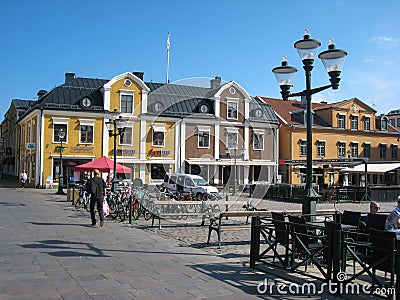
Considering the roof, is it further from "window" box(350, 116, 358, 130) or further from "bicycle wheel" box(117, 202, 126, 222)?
"window" box(350, 116, 358, 130)

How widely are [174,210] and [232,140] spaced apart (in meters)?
15.1

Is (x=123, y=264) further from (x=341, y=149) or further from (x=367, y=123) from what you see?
(x=367, y=123)

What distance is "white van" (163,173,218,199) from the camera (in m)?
26.4

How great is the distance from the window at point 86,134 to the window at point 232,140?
570 inches

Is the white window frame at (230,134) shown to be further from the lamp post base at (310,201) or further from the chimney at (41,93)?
the chimney at (41,93)

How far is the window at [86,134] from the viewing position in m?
39.0

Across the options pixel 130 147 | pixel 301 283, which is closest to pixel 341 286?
pixel 301 283

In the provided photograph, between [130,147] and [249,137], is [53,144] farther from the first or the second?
[249,137]

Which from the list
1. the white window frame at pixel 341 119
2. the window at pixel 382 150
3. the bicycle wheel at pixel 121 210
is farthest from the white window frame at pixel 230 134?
the window at pixel 382 150

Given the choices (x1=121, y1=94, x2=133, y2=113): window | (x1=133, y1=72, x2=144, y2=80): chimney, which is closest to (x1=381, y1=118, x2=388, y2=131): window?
(x1=133, y1=72, x2=144, y2=80): chimney

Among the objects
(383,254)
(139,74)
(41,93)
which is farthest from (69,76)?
(383,254)

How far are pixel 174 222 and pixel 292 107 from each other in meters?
37.9

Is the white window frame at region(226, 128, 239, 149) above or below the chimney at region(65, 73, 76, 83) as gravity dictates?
below

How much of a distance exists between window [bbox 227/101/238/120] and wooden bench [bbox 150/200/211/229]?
423 inches
